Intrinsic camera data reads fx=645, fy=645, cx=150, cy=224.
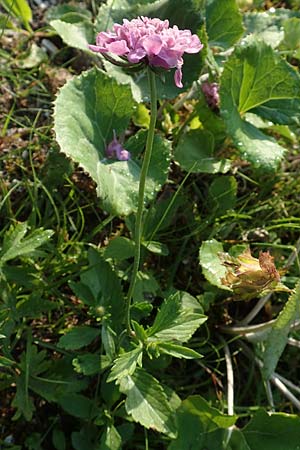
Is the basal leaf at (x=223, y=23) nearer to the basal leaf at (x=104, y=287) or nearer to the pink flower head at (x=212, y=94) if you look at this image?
the pink flower head at (x=212, y=94)

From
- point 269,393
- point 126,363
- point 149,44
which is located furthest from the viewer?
point 269,393

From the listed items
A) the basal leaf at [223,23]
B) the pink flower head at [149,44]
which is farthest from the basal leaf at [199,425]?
the basal leaf at [223,23]

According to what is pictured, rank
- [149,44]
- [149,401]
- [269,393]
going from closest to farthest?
[149,44] < [149,401] < [269,393]

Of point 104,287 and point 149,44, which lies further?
point 104,287

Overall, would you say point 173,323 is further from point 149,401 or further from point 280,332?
point 280,332

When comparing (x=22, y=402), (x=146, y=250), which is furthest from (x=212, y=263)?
(x=22, y=402)
